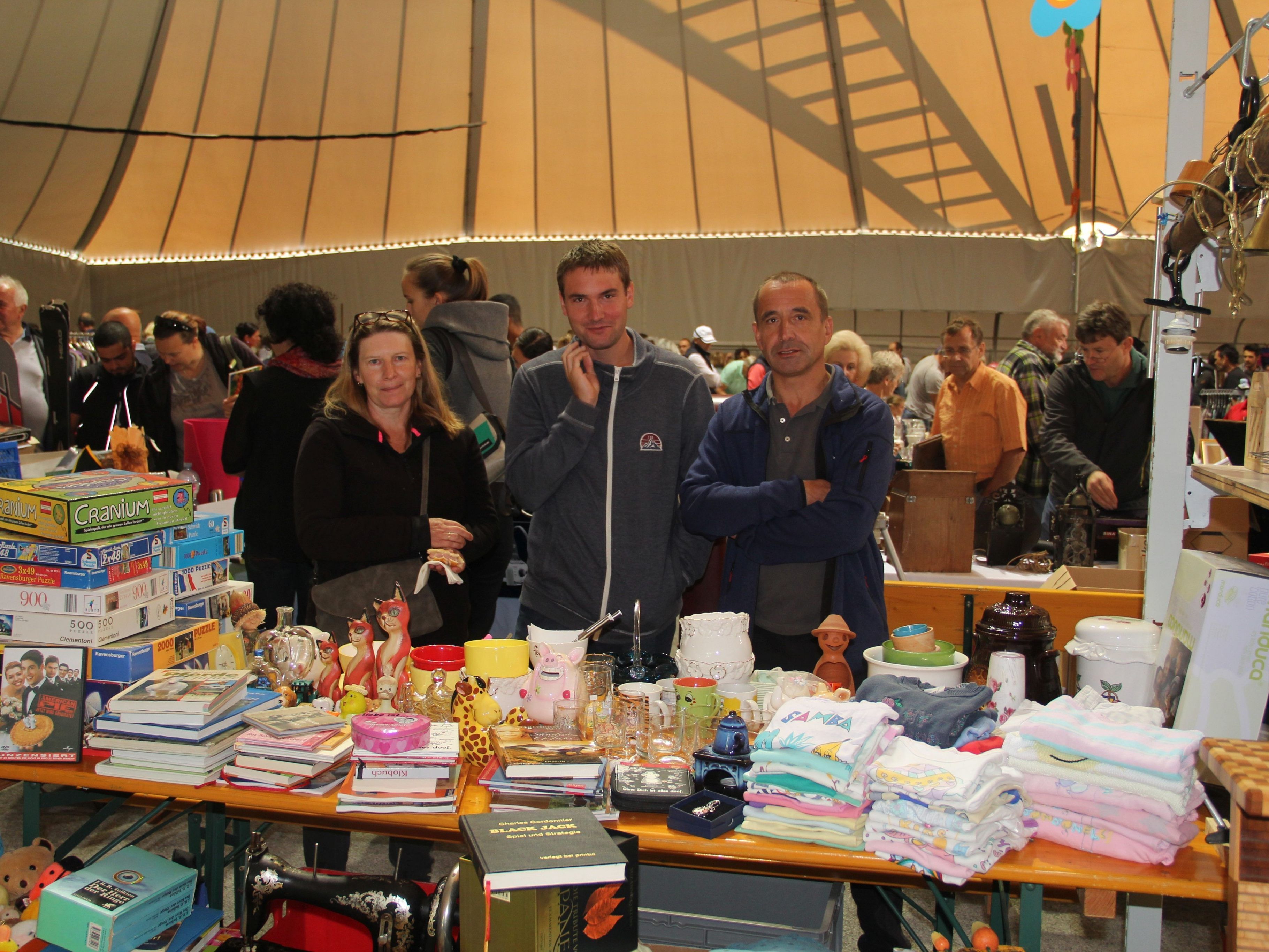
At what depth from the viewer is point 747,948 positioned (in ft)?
5.14

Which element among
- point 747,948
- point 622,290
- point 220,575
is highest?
point 622,290

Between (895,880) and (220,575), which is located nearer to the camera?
(895,880)

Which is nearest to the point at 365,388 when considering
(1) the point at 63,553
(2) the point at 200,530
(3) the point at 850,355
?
(2) the point at 200,530

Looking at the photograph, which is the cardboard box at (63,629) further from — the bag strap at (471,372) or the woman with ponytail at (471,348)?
the bag strap at (471,372)

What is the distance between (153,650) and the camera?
1.85 metres

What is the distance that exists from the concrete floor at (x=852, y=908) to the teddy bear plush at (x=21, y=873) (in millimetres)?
765

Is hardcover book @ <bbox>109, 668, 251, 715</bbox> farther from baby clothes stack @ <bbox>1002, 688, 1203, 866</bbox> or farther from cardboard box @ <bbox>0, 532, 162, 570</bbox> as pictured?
baby clothes stack @ <bbox>1002, 688, 1203, 866</bbox>

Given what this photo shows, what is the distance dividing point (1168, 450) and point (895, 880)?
1090 millimetres

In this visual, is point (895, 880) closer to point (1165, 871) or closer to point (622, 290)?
point (1165, 871)

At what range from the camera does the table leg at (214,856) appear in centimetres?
195

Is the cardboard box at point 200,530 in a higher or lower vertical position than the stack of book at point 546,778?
higher

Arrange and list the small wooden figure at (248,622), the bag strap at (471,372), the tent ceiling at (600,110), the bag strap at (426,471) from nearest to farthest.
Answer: the small wooden figure at (248,622)
the bag strap at (426,471)
the bag strap at (471,372)
the tent ceiling at (600,110)

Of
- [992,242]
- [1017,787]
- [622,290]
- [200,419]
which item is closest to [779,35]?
[992,242]

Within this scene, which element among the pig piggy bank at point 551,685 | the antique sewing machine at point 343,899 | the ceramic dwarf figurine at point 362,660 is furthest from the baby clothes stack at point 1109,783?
the ceramic dwarf figurine at point 362,660
